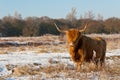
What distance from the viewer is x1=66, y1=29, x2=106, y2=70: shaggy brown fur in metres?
10.6

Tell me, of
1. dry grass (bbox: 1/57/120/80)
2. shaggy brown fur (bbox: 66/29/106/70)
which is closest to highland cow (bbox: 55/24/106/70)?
shaggy brown fur (bbox: 66/29/106/70)

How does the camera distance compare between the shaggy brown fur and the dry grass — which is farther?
the shaggy brown fur

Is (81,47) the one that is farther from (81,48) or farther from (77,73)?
(77,73)

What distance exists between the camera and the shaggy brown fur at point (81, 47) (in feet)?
34.9

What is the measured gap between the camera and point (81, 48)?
36.5 feet

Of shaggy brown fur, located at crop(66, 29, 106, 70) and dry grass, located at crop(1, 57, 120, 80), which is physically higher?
shaggy brown fur, located at crop(66, 29, 106, 70)

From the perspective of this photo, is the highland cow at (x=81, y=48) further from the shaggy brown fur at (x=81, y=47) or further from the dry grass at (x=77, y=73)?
the dry grass at (x=77, y=73)

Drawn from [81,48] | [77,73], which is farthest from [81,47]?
[77,73]

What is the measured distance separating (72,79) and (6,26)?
53536mm

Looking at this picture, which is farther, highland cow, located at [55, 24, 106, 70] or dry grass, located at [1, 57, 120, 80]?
highland cow, located at [55, 24, 106, 70]

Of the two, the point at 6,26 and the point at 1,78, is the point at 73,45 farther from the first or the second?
the point at 6,26

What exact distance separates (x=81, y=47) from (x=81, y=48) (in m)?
0.03

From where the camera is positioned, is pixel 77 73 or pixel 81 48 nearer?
pixel 77 73

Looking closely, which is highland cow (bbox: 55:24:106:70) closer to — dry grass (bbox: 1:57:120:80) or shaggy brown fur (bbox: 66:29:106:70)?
shaggy brown fur (bbox: 66:29:106:70)
